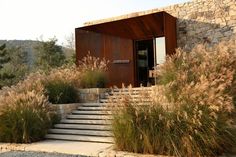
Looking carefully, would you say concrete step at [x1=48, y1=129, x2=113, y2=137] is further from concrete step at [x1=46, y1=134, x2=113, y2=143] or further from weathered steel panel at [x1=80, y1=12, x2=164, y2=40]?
weathered steel panel at [x1=80, y1=12, x2=164, y2=40]

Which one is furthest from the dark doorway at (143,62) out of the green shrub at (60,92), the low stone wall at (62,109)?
the low stone wall at (62,109)

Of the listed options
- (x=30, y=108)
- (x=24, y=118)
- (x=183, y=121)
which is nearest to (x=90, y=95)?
(x=30, y=108)

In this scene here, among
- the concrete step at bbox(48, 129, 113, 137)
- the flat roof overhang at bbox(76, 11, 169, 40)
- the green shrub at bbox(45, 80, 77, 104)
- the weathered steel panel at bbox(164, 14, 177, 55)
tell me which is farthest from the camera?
the flat roof overhang at bbox(76, 11, 169, 40)

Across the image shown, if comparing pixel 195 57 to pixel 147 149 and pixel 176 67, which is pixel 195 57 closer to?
pixel 176 67

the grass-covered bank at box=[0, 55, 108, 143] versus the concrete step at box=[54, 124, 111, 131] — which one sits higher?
the grass-covered bank at box=[0, 55, 108, 143]

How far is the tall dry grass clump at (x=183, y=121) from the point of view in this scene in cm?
651

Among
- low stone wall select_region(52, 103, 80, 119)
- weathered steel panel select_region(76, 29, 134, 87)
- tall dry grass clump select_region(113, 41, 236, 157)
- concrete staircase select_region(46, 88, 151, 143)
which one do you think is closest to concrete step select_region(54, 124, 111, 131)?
concrete staircase select_region(46, 88, 151, 143)

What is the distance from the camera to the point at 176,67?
9.41 meters

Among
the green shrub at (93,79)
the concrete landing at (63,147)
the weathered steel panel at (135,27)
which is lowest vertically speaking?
the concrete landing at (63,147)

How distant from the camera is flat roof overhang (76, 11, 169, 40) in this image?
13062mm

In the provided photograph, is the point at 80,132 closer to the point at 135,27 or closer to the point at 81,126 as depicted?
the point at 81,126

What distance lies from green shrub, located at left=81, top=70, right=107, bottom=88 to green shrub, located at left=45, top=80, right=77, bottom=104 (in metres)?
0.75

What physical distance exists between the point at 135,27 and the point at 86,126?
229 inches

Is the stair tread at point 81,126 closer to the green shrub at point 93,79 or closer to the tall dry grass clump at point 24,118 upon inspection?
the tall dry grass clump at point 24,118
